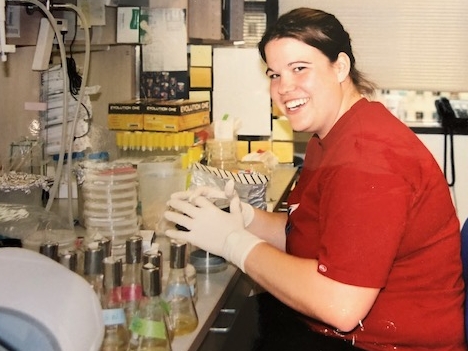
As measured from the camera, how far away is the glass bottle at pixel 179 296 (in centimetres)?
109

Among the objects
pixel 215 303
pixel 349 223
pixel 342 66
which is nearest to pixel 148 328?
pixel 215 303

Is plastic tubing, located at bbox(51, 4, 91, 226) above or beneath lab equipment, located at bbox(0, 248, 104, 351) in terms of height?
above

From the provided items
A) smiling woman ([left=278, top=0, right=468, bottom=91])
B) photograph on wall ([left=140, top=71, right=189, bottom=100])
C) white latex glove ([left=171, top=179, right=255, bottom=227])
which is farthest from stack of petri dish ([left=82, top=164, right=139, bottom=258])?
smiling woman ([left=278, top=0, right=468, bottom=91])

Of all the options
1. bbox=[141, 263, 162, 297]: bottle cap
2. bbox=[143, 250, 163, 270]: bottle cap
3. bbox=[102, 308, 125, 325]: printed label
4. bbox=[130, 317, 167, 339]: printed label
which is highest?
bbox=[143, 250, 163, 270]: bottle cap

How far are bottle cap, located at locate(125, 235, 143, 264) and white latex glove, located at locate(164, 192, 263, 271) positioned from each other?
172 mm

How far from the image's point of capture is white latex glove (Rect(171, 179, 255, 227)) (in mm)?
1505

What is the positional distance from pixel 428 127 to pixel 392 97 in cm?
22

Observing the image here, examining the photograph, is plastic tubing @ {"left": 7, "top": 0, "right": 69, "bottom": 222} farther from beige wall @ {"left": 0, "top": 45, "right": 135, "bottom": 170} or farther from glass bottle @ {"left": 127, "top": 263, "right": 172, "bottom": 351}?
glass bottle @ {"left": 127, "top": 263, "right": 172, "bottom": 351}

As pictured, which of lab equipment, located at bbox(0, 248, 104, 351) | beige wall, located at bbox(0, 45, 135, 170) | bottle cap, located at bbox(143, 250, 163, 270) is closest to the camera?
lab equipment, located at bbox(0, 248, 104, 351)

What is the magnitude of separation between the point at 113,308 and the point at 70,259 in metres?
0.10

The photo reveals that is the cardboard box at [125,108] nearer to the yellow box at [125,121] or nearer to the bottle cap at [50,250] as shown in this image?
the yellow box at [125,121]

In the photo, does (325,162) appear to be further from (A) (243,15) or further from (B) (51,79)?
(A) (243,15)

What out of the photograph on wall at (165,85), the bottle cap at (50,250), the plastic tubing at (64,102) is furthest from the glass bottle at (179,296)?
the photograph on wall at (165,85)

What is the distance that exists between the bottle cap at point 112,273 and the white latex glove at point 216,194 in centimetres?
45
